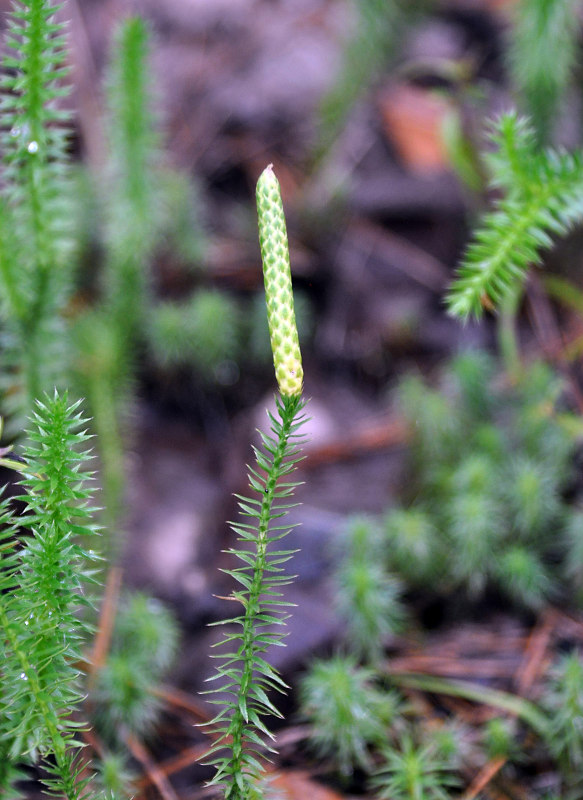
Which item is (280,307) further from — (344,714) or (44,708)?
(344,714)

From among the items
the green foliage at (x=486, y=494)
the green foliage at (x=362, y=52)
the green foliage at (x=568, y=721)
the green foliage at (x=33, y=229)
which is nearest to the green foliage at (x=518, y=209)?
the green foliage at (x=486, y=494)

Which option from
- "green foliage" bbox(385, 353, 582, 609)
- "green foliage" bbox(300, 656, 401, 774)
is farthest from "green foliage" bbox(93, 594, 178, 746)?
"green foliage" bbox(385, 353, 582, 609)

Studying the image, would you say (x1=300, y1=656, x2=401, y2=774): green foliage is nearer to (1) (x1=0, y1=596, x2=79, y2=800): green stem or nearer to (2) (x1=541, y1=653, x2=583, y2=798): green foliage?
(2) (x1=541, y1=653, x2=583, y2=798): green foliage

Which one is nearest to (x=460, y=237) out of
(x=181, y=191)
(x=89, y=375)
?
(x=181, y=191)

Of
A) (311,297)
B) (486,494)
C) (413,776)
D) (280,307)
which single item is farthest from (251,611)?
(311,297)

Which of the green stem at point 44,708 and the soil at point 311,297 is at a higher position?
the green stem at point 44,708

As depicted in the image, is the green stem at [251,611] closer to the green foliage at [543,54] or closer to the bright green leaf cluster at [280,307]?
the bright green leaf cluster at [280,307]

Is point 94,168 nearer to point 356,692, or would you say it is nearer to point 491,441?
point 491,441
